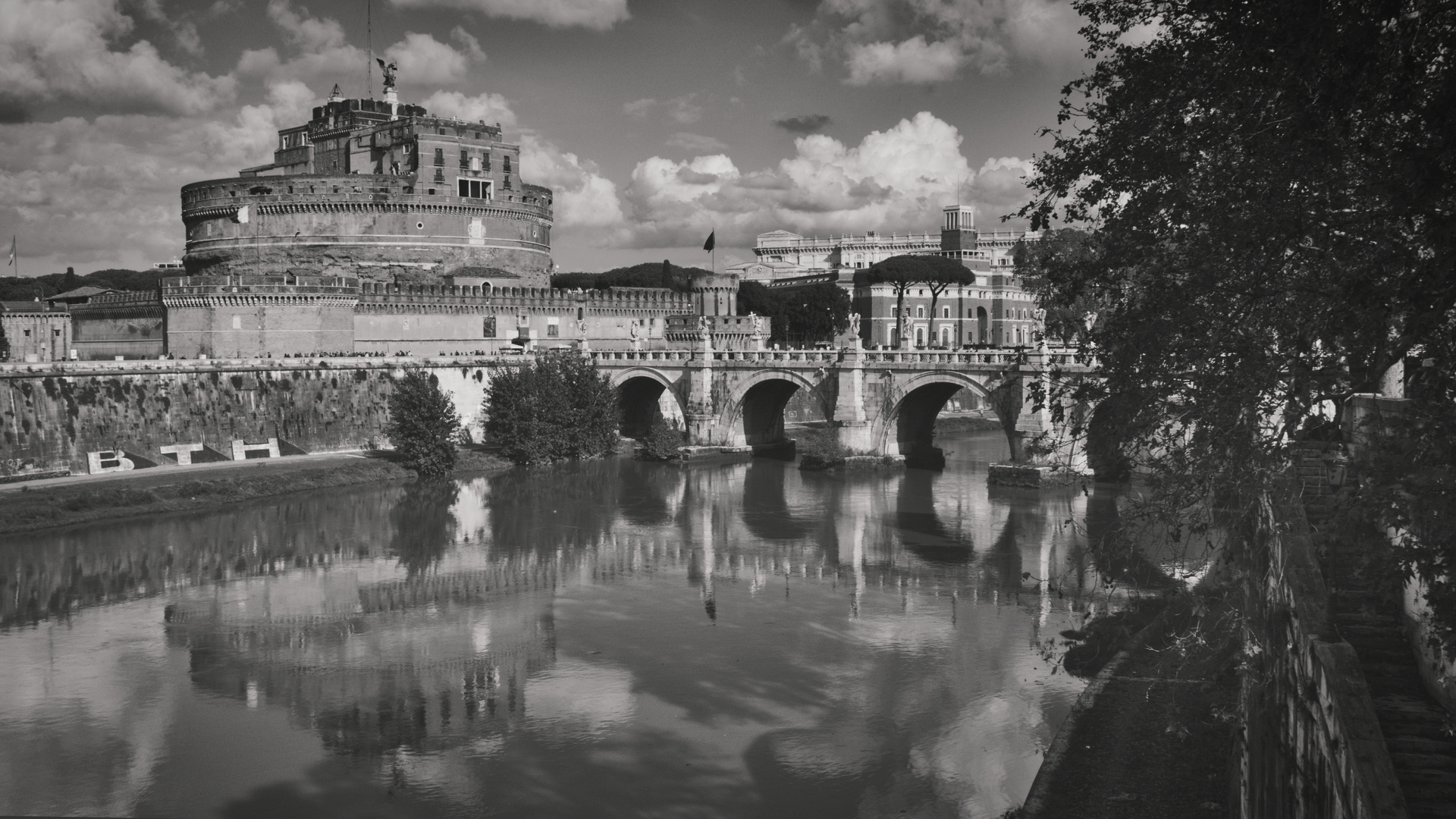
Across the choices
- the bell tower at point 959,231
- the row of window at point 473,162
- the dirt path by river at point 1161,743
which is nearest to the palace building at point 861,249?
the bell tower at point 959,231

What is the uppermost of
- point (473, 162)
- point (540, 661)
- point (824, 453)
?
point (473, 162)

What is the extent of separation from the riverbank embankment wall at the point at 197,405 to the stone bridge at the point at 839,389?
24.3ft

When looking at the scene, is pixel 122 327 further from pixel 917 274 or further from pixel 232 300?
pixel 917 274

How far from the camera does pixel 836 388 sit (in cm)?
4450

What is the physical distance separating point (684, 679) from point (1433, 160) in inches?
561

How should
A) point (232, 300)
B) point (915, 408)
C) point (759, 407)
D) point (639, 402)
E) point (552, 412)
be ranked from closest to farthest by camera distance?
point (915, 408)
point (552, 412)
point (759, 407)
point (232, 300)
point (639, 402)

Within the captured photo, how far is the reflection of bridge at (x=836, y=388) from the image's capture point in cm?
4091

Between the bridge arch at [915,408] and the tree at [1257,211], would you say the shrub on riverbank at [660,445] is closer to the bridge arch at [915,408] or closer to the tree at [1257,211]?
the bridge arch at [915,408]

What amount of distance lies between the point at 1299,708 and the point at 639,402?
46.4 m

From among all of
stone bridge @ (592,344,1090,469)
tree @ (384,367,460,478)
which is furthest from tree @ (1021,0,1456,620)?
tree @ (384,367,460,478)

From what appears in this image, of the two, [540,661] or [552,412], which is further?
[552,412]

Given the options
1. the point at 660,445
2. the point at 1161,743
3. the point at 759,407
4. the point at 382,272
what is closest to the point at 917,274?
the point at 759,407

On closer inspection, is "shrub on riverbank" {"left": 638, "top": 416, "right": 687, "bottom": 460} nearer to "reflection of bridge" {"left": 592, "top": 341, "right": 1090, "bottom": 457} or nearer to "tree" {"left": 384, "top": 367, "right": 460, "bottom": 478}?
"reflection of bridge" {"left": 592, "top": 341, "right": 1090, "bottom": 457}

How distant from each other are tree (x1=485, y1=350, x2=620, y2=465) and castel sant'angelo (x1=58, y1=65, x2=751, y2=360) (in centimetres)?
724
